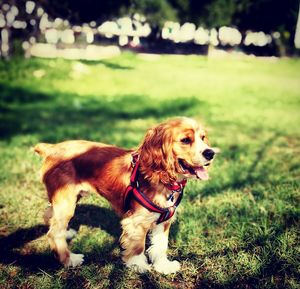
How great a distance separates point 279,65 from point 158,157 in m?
10.9

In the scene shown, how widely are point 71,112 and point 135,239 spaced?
746 centimetres

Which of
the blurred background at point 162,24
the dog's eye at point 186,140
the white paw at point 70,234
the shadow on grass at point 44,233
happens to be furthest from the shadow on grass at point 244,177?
the blurred background at point 162,24

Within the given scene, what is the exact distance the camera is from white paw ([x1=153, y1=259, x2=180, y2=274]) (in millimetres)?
3307

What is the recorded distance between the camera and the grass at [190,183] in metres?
3.30

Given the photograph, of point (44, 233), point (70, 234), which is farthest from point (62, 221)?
point (44, 233)

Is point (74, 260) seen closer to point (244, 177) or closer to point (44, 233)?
point (44, 233)

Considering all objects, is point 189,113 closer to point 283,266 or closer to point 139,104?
point 139,104

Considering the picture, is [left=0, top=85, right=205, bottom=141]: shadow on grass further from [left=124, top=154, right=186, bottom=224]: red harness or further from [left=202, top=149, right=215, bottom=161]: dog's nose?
[left=202, top=149, right=215, bottom=161]: dog's nose

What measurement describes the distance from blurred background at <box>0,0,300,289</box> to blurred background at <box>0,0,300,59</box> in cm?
4

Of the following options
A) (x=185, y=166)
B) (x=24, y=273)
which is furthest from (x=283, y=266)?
(x=24, y=273)

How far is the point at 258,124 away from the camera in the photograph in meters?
9.23

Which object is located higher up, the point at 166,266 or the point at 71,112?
the point at 166,266

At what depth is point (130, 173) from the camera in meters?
3.31

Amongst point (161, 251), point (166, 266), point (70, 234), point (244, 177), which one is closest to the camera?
point (166, 266)
